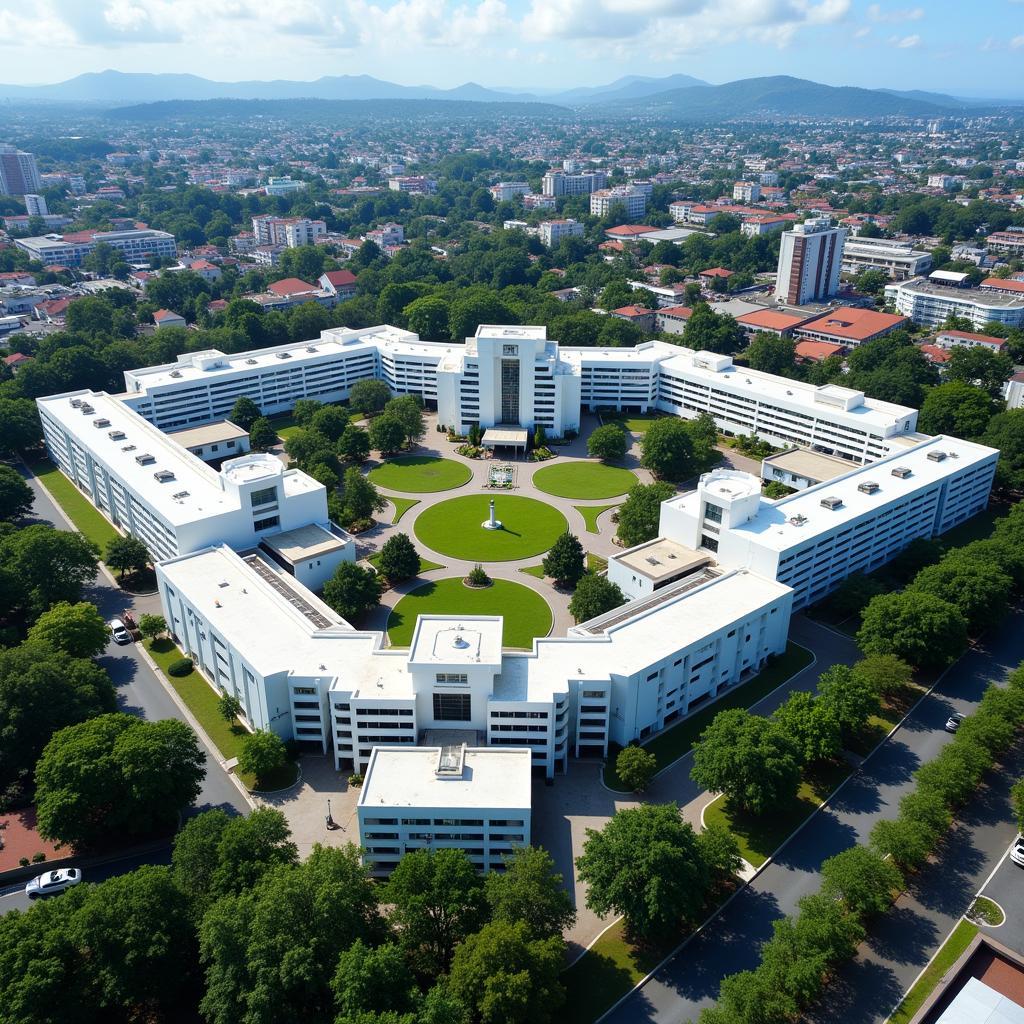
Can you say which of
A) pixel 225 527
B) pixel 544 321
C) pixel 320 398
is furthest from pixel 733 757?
pixel 544 321

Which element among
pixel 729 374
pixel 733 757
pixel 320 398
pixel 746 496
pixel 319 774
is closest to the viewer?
pixel 733 757

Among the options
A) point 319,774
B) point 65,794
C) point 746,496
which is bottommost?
point 319,774

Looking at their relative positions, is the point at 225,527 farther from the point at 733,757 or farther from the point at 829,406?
the point at 829,406

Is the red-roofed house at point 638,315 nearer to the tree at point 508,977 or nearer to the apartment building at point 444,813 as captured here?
the apartment building at point 444,813

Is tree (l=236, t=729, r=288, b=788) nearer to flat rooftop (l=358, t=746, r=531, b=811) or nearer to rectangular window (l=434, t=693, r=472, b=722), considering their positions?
flat rooftop (l=358, t=746, r=531, b=811)

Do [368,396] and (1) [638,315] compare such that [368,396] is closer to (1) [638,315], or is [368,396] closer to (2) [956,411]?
(1) [638,315]
